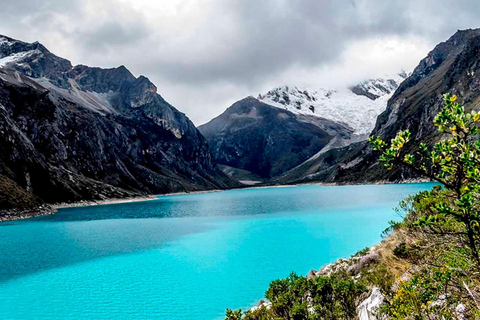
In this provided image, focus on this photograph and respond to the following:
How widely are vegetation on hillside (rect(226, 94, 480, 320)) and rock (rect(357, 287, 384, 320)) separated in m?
0.23

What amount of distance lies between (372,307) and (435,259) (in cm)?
352

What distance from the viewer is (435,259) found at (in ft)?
39.9

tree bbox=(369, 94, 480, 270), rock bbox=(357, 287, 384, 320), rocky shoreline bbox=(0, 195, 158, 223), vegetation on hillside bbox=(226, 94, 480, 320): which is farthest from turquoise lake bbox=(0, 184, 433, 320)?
rocky shoreline bbox=(0, 195, 158, 223)

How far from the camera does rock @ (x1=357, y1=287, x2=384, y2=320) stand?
1026 cm

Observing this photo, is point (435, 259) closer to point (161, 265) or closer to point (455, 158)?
point (455, 158)

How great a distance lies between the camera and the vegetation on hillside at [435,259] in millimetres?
5059

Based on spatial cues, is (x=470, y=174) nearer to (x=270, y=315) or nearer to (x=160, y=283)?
(x=270, y=315)

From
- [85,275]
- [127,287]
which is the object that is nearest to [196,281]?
[127,287]

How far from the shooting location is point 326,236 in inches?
1918

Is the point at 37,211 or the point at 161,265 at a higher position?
the point at 37,211

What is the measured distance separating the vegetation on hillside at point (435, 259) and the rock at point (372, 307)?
0.23 metres

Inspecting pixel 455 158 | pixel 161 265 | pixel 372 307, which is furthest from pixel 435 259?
pixel 161 265

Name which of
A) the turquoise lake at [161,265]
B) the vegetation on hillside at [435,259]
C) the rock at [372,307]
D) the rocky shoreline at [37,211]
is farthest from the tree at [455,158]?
the rocky shoreline at [37,211]

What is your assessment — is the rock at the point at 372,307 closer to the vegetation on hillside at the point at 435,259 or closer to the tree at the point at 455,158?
the vegetation on hillside at the point at 435,259
